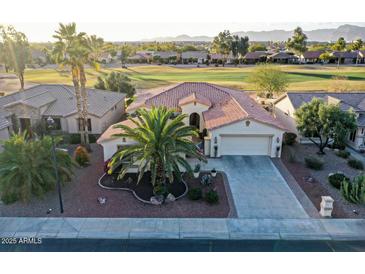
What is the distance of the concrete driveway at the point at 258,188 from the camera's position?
56.6ft

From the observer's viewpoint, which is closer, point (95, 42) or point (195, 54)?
point (95, 42)

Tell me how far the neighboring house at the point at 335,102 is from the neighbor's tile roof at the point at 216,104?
2.97 m

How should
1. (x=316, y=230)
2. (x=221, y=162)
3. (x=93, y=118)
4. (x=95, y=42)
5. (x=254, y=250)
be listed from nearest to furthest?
(x=254, y=250) → (x=316, y=230) → (x=221, y=162) → (x=95, y=42) → (x=93, y=118)

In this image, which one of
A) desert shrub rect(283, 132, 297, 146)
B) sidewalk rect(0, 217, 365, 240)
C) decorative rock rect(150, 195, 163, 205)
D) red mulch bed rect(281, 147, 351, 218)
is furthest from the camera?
desert shrub rect(283, 132, 297, 146)

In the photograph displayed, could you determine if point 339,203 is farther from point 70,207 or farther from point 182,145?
point 70,207

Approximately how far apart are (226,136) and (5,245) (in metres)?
17.1

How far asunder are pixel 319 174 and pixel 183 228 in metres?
12.3

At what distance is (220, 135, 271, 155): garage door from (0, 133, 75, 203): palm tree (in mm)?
13778

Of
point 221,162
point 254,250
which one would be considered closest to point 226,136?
point 221,162

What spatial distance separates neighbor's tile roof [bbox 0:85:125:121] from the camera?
3022cm

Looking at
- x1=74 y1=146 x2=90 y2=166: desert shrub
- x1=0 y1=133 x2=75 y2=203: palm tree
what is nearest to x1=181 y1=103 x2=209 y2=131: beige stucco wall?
x1=74 y1=146 x2=90 y2=166: desert shrub

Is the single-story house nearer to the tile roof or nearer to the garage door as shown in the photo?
the tile roof

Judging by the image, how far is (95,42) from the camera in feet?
86.1

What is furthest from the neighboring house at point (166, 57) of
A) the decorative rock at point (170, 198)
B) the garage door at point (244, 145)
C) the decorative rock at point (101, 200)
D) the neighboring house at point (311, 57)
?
the decorative rock at point (101, 200)
